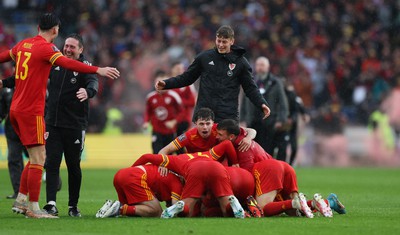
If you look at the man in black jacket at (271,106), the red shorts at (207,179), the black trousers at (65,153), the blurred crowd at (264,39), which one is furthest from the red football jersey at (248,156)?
the blurred crowd at (264,39)

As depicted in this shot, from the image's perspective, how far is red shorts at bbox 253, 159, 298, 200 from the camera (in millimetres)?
11258

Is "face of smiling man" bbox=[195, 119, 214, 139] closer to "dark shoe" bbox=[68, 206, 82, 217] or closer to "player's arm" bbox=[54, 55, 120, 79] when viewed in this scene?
"player's arm" bbox=[54, 55, 120, 79]

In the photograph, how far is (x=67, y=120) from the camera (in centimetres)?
1173

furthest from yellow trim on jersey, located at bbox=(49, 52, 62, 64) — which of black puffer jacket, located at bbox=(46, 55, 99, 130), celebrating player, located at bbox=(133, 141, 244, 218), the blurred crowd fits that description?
the blurred crowd

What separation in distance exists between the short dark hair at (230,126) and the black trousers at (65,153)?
5.94 feet

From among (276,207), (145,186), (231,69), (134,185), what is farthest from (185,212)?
(231,69)

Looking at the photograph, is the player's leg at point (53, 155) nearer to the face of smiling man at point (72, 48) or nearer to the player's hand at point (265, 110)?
the face of smiling man at point (72, 48)

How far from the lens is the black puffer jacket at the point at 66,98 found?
11.7 meters

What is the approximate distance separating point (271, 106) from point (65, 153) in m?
6.95

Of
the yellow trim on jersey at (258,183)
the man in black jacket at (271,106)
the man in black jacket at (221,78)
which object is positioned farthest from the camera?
the man in black jacket at (271,106)

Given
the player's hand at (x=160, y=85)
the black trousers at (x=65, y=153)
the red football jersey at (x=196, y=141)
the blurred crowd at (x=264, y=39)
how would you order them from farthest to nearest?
the blurred crowd at (x=264, y=39), the player's hand at (x=160, y=85), the red football jersey at (x=196, y=141), the black trousers at (x=65, y=153)

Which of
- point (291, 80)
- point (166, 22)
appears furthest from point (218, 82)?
point (166, 22)

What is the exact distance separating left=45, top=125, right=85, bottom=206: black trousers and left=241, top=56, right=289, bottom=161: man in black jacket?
5795 millimetres

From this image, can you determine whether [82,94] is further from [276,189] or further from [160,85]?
[276,189]
